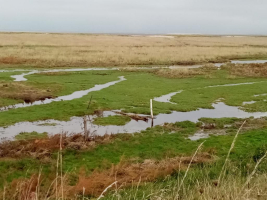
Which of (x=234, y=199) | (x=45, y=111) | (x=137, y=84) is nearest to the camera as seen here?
(x=234, y=199)

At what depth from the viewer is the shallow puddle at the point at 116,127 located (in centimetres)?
1959

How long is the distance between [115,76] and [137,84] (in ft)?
19.8

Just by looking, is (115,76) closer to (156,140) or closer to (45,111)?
(45,111)

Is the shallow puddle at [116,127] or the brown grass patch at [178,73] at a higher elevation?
the brown grass patch at [178,73]

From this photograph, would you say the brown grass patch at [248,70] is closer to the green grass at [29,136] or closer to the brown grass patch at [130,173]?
the green grass at [29,136]

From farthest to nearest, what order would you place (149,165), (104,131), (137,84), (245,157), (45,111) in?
(137,84) → (45,111) → (104,131) → (245,157) → (149,165)

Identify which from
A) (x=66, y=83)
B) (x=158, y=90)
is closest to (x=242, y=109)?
(x=158, y=90)

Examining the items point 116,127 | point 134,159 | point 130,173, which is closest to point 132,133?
point 116,127

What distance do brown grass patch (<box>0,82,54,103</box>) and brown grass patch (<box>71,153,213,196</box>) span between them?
16.7m

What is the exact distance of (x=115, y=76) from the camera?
41.2m

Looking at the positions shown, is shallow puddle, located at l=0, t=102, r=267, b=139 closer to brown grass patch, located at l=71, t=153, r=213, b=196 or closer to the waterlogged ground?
the waterlogged ground

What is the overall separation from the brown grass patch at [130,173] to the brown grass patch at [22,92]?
54.7ft

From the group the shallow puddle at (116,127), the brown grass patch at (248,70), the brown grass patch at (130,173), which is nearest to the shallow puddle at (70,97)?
the shallow puddle at (116,127)

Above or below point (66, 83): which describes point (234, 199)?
above
